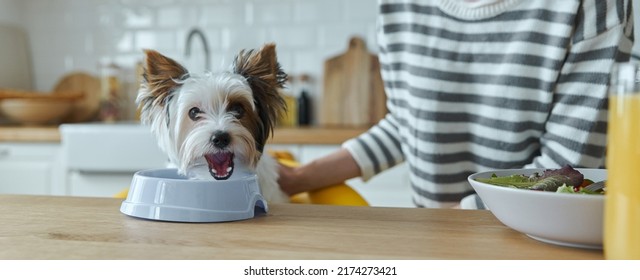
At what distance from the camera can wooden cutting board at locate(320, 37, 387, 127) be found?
112 inches

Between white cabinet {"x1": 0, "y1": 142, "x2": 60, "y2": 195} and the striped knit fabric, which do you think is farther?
white cabinet {"x1": 0, "y1": 142, "x2": 60, "y2": 195}

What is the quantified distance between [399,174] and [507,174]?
1.56 metres

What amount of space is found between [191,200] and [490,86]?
72 centimetres

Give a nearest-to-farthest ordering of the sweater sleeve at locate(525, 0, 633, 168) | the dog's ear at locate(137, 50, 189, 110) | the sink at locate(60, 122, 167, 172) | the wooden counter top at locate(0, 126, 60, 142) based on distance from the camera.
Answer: the dog's ear at locate(137, 50, 189, 110)
the sweater sleeve at locate(525, 0, 633, 168)
the sink at locate(60, 122, 167, 172)
the wooden counter top at locate(0, 126, 60, 142)

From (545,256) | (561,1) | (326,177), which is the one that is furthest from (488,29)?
(545,256)

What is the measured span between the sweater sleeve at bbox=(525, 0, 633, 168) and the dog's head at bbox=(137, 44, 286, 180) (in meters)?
0.54

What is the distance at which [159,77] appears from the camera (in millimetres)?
1007

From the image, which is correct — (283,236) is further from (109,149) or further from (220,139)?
(109,149)

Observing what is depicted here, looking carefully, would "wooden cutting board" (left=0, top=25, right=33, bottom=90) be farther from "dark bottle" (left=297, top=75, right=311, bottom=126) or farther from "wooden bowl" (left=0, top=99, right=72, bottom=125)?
"dark bottle" (left=297, top=75, right=311, bottom=126)

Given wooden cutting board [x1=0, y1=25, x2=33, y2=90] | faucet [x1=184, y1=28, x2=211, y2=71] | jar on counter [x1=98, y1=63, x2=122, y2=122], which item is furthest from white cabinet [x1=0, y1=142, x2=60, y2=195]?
faucet [x1=184, y1=28, x2=211, y2=71]

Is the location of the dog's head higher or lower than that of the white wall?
higher

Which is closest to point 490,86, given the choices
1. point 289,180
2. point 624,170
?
point 289,180

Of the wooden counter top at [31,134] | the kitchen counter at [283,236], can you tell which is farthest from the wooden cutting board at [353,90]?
the kitchen counter at [283,236]

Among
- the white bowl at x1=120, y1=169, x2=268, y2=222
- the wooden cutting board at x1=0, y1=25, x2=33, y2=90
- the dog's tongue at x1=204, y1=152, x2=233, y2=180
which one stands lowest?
the wooden cutting board at x1=0, y1=25, x2=33, y2=90
